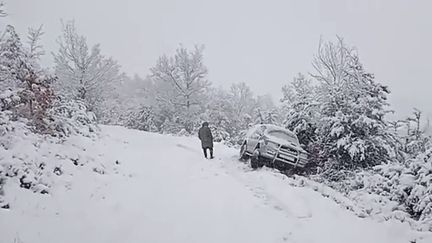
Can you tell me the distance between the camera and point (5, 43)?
514 inches

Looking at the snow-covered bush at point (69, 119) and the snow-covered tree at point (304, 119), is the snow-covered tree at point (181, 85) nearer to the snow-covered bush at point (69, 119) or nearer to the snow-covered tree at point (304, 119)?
the snow-covered tree at point (304, 119)

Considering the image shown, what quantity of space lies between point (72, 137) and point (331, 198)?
7.49 m

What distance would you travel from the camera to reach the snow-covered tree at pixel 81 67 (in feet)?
116

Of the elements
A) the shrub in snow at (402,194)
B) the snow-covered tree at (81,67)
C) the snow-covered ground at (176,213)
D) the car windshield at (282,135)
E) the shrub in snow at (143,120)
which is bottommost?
the snow-covered ground at (176,213)

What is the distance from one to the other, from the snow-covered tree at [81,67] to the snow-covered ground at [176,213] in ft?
85.7

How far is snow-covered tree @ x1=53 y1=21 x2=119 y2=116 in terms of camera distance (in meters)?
35.4

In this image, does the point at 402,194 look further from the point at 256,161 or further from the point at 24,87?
the point at 24,87

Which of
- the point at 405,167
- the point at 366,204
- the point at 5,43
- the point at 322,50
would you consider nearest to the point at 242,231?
the point at 366,204

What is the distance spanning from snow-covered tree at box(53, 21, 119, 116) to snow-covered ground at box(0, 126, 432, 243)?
26.1 m

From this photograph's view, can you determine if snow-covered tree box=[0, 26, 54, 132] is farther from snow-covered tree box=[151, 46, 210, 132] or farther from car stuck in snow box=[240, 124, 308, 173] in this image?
snow-covered tree box=[151, 46, 210, 132]

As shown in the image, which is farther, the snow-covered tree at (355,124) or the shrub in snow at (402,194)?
the snow-covered tree at (355,124)

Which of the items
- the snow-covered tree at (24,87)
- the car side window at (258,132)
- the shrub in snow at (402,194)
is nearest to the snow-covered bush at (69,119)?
the snow-covered tree at (24,87)

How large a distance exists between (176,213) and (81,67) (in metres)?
31.0

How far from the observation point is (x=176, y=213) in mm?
7586
